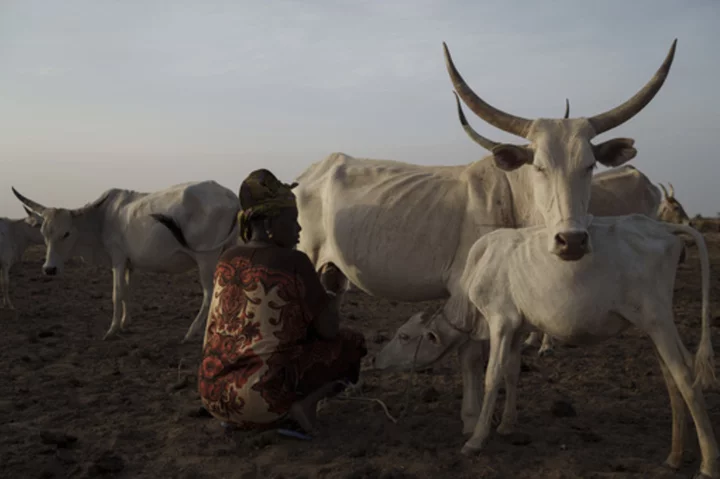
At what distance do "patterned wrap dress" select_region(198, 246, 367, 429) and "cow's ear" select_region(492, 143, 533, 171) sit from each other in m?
1.41

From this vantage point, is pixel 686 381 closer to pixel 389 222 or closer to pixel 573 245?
pixel 573 245

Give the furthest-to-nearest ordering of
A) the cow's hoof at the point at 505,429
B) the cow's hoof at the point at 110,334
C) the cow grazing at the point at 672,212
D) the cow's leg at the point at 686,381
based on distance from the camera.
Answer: the cow grazing at the point at 672,212
the cow's hoof at the point at 110,334
the cow's hoof at the point at 505,429
the cow's leg at the point at 686,381

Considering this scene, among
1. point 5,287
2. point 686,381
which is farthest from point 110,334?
point 686,381

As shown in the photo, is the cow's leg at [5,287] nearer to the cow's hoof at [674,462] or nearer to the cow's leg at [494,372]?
the cow's leg at [494,372]

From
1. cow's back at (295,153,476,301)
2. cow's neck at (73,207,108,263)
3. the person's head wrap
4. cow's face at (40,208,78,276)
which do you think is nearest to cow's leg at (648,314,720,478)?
cow's back at (295,153,476,301)

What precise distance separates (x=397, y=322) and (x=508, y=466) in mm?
5525

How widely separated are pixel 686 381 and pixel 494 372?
1.05 meters

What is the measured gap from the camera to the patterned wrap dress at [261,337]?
4.08m

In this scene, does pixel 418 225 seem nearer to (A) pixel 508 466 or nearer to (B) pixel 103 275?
(A) pixel 508 466

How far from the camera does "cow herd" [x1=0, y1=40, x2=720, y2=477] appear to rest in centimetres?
355

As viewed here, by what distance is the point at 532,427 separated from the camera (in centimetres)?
459

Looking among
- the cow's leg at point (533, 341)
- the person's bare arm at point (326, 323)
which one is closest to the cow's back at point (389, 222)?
the person's bare arm at point (326, 323)

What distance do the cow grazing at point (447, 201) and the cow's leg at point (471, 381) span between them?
0.51 metres

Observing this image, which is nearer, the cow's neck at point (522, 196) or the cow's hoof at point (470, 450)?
the cow's hoof at point (470, 450)
